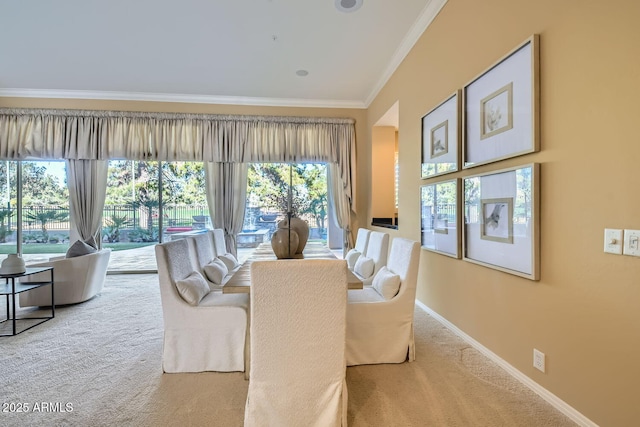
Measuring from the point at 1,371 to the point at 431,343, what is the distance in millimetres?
3399

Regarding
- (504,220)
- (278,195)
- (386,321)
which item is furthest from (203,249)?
(504,220)

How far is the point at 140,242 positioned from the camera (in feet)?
18.4

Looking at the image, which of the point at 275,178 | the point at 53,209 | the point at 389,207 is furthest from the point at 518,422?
the point at 53,209

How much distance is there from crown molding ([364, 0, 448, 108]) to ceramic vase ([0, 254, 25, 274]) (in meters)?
4.82

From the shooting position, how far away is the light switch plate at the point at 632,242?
4.32 ft

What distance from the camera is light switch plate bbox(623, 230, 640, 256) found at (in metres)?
1.32

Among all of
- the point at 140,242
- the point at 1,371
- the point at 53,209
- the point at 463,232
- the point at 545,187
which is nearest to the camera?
the point at 545,187

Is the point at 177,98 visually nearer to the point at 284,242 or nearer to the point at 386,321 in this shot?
the point at 284,242

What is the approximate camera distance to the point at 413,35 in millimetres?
3410

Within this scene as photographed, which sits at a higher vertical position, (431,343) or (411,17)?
(411,17)

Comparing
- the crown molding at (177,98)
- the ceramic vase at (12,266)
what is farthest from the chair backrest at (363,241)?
the ceramic vase at (12,266)

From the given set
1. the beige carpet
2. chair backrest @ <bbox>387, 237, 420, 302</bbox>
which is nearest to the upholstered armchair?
the beige carpet

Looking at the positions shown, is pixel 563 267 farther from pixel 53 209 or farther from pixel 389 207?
pixel 53 209

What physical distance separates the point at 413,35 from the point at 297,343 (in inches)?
138
